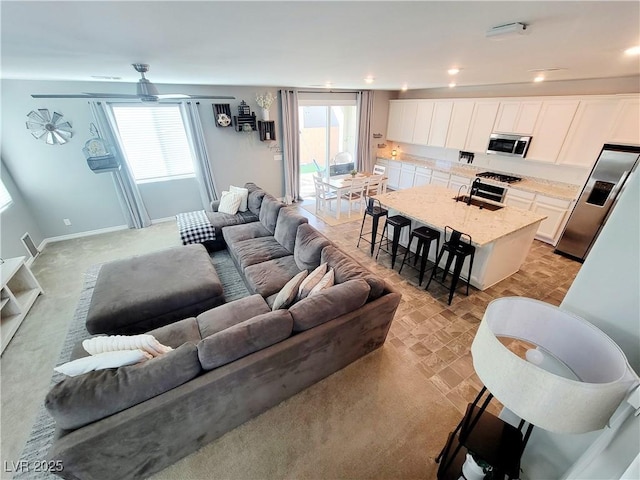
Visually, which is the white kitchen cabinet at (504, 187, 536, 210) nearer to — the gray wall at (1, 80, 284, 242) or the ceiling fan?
the gray wall at (1, 80, 284, 242)

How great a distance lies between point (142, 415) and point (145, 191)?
482cm

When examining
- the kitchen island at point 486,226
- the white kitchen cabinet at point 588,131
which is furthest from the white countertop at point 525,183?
the kitchen island at point 486,226

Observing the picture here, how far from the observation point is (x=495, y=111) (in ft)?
16.3

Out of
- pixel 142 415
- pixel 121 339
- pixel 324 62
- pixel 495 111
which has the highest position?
pixel 324 62

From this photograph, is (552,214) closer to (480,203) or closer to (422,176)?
(480,203)

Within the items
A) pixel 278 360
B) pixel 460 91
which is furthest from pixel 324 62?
pixel 460 91

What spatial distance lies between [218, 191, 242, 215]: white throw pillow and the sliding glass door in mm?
2374

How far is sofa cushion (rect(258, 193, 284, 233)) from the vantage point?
3.79 meters

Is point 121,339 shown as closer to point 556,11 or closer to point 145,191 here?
point 556,11

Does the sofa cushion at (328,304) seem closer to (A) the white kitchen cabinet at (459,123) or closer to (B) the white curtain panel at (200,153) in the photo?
(B) the white curtain panel at (200,153)

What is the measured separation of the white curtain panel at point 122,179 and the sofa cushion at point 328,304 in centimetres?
464

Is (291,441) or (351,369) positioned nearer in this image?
(291,441)

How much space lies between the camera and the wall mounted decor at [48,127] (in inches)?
157

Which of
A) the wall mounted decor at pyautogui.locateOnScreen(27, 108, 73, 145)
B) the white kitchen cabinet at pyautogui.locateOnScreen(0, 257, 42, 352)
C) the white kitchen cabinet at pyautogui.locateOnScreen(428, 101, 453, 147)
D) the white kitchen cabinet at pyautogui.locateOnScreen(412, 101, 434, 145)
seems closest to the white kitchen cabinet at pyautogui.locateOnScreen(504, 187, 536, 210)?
the white kitchen cabinet at pyautogui.locateOnScreen(428, 101, 453, 147)
